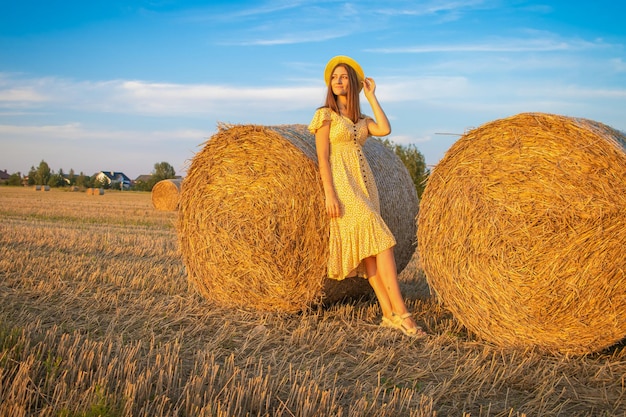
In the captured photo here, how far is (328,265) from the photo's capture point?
491 centimetres

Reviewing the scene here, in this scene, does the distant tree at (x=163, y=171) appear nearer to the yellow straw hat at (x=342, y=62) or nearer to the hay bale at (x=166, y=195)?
the hay bale at (x=166, y=195)

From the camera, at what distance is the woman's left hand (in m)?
5.05

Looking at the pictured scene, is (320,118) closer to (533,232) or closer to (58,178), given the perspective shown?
(533,232)

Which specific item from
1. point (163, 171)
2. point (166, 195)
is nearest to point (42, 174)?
point (163, 171)

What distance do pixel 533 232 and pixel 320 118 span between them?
6.02 feet

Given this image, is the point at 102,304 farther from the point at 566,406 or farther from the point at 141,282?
the point at 566,406

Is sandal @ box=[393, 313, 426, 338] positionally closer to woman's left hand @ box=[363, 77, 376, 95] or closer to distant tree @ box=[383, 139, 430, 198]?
woman's left hand @ box=[363, 77, 376, 95]

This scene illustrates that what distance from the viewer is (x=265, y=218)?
522 centimetres

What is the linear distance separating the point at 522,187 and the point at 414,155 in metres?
18.9

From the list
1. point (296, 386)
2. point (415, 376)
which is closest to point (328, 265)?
point (415, 376)

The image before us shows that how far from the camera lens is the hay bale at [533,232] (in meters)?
3.84

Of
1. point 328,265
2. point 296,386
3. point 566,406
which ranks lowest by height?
point 566,406

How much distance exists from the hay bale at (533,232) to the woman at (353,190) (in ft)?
1.23

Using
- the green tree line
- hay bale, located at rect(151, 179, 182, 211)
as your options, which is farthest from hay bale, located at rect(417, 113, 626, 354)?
the green tree line
